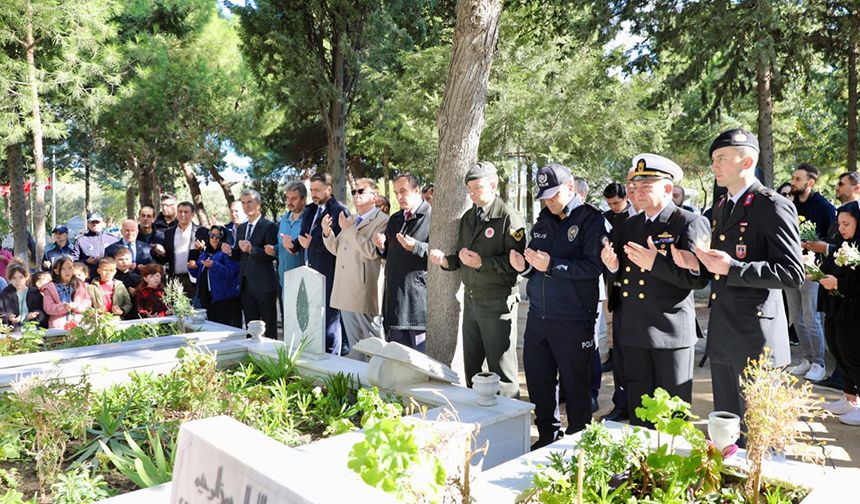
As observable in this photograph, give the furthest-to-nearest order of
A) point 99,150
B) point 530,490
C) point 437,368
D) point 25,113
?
point 99,150, point 25,113, point 437,368, point 530,490

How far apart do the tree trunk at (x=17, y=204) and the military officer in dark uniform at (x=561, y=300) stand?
1251cm

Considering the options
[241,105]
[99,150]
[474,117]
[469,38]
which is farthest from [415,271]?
[99,150]

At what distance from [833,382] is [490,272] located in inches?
140

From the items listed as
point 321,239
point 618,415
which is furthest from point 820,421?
point 321,239

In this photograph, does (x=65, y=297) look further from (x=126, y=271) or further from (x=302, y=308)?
(x=302, y=308)

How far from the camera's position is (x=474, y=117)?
4801mm

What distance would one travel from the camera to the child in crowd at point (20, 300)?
6.46m

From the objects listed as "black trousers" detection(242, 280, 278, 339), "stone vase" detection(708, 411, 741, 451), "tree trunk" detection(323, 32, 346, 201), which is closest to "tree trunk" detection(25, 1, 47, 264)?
"tree trunk" detection(323, 32, 346, 201)

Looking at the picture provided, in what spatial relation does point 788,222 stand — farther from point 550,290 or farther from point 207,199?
point 207,199

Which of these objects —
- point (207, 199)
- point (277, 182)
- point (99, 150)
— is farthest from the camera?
point (207, 199)

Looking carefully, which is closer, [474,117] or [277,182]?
[474,117]

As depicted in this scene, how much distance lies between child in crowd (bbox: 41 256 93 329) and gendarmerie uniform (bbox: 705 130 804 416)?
5.71 metres

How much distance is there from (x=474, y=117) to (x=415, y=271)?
4.41ft

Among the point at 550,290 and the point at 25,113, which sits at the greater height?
the point at 25,113
